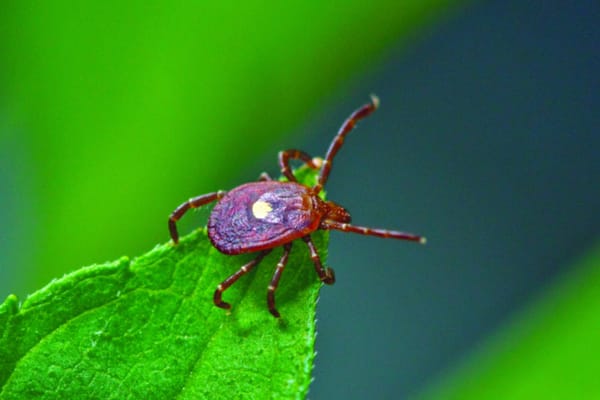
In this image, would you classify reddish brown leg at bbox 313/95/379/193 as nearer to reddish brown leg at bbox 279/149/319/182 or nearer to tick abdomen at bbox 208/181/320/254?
reddish brown leg at bbox 279/149/319/182

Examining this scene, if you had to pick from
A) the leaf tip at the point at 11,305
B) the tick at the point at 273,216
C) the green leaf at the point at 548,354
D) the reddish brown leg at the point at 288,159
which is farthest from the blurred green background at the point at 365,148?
the leaf tip at the point at 11,305

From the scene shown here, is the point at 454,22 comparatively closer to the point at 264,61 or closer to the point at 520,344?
the point at 264,61

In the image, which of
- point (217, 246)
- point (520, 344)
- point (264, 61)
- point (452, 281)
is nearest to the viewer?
point (217, 246)

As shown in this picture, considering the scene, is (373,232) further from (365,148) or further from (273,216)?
(365,148)

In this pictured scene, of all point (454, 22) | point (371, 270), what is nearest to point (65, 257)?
point (371, 270)

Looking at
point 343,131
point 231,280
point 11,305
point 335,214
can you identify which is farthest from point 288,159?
point 11,305
